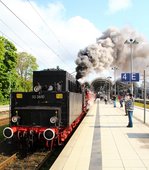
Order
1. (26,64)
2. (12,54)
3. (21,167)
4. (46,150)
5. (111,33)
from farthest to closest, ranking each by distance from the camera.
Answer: (26,64) < (12,54) < (111,33) < (46,150) < (21,167)

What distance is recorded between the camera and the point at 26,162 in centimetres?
1199

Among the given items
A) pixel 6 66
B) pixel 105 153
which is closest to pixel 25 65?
pixel 6 66

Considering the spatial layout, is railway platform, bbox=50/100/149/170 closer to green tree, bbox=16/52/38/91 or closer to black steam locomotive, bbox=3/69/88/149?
black steam locomotive, bbox=3/69/88/149

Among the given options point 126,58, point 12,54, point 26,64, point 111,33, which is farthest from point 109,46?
point 26,64

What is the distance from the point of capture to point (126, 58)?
48.9 meters

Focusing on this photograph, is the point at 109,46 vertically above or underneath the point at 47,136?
above

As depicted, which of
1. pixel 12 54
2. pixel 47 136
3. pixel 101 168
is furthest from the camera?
pixel 12 54

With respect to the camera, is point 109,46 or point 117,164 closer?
point 117,164

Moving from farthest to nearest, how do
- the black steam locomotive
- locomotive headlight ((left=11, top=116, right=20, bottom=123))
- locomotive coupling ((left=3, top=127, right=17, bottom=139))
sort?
locomotive headlight ((left=11, top=116, right=20, bottom=123))
the black steam locomotive
locomotive coupling ((left=3, top=127, right=17, bottom=139))

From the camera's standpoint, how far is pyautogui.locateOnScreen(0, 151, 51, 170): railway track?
11164 mm

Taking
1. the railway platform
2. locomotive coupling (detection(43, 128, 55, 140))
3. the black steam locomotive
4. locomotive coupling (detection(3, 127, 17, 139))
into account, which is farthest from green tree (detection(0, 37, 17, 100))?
locomotive coupling (detection(43, 128, 55, 140))

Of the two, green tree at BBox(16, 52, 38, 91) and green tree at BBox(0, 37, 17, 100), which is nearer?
green tree at BBox(0, 37, 17, 100)

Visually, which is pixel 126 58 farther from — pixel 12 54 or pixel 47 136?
pixel 47 136

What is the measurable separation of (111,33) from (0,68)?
25.1 meters
